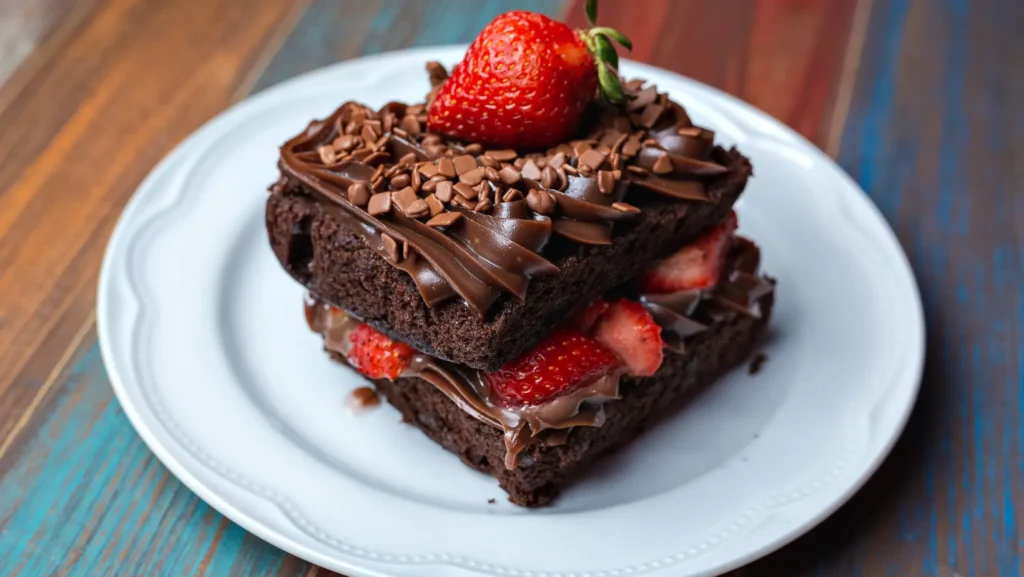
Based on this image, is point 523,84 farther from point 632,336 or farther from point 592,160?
point 632,336

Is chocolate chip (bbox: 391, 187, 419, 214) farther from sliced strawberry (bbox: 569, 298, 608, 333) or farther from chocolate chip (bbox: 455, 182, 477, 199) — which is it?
sliced strawberry (bbox: 569, 298, 608, 333)

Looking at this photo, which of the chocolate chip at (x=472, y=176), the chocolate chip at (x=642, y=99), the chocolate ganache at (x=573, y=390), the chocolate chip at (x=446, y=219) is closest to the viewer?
the chocolate chip at (x=446, y=219)

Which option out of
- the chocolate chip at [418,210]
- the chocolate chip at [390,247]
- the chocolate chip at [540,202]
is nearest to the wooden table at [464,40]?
the chocolate chip at [390,247]

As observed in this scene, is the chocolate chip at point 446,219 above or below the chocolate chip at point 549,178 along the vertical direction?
below

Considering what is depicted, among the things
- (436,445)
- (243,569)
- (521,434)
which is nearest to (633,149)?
(521,434)

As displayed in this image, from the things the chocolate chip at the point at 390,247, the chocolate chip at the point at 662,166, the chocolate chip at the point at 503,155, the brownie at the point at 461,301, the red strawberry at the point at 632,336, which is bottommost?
the red strawberry at the point at 632,336

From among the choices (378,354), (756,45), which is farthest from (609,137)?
(756,45)

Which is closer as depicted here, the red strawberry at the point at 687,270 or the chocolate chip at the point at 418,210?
the chocolate chip at the point at 418,210

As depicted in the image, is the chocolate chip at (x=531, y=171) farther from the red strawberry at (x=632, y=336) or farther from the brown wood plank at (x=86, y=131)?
the brown wood plank at (x=86, y=131)
